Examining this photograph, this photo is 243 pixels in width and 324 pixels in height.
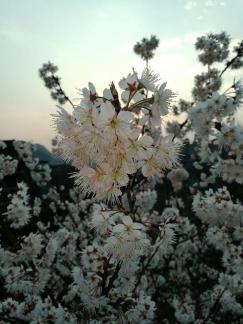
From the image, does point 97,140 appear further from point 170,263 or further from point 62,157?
point 170,263

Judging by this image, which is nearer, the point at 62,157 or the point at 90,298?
the point at 62,157

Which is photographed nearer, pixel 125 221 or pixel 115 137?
pixel 115 137

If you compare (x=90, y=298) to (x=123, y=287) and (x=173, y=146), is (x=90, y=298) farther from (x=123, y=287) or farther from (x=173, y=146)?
(x=173, y=146)

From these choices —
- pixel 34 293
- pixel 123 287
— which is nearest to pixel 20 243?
pixel 34 293

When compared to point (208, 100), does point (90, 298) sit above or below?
below

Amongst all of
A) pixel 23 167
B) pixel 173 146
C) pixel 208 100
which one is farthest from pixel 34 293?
pixel 23 167

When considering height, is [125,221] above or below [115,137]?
below

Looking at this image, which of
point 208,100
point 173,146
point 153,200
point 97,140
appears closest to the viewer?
point 97,140

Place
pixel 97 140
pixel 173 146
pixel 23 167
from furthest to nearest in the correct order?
pixel 23 167, pixel 173 146, pixel 97 140

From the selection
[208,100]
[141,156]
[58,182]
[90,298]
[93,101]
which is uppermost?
[208,100]
